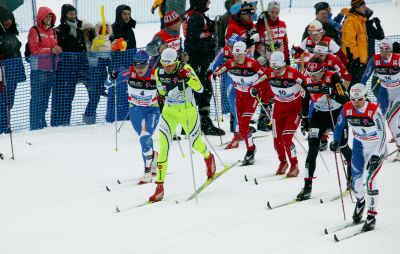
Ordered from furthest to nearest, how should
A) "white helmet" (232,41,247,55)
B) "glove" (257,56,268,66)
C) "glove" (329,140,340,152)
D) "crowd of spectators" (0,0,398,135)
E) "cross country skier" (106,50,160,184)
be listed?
"crowd of spectators" (0,0,398,135), "glove" (257,56,268,66), "white helmet" (232,41,247,55), "cross country skier" (106,50,160,184), "glove" (329,140,340,152)

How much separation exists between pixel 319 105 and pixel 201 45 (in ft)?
13.7

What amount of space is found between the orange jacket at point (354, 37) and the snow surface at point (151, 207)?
1.96 meters

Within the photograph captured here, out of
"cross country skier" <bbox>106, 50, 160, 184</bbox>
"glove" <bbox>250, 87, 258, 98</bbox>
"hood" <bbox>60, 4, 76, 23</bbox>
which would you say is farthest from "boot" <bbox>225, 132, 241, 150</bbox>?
"hood" <bbox>60, 4, 76, 23</bbox>

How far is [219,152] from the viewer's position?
47.1ft

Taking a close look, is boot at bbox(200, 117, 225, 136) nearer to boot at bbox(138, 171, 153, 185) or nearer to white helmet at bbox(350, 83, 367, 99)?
boot at bbox(138, 171, 153, 185)

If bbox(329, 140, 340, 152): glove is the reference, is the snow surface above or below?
below

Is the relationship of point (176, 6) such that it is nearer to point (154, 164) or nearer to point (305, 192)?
point (154, 164)

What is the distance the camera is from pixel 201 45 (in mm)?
15242

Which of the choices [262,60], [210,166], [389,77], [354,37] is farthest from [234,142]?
[354,37]

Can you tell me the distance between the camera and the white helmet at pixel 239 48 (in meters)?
13.1

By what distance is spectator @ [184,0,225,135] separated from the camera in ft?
49.2

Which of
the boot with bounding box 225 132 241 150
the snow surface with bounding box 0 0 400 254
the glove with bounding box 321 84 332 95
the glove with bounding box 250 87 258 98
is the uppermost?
the glove with bounding box 321 84 332 95

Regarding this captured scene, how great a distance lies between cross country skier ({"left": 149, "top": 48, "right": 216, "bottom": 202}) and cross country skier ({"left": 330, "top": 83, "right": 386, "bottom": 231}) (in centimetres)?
244

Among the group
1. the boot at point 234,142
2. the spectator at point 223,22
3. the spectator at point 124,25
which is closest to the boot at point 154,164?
the boot at point 234,142
